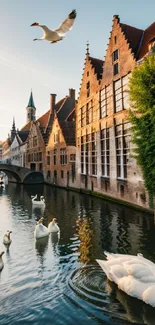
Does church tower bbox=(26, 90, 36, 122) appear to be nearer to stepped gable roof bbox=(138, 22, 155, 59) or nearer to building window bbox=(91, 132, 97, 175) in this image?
building window bbox=(91, 132, 97, 175)

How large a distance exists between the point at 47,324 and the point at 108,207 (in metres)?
Answer: 14.7

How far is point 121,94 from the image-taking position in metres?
21.1

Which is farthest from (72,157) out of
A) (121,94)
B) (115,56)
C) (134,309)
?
(134,309)

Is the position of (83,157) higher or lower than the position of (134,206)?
higher

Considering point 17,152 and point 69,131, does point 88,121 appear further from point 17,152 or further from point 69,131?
point 17,152

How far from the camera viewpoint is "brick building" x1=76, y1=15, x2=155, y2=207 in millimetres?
19453

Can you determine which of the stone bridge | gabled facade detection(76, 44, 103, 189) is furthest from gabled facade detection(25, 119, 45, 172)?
gabled facade detection(76, 44, 103, 189)

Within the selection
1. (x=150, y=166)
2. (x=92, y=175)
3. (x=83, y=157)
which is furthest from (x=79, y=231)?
(x=83, y=157)

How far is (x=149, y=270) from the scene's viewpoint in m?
5.85

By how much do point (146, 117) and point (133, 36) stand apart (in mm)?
14504

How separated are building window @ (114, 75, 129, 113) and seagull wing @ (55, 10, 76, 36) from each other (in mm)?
14728

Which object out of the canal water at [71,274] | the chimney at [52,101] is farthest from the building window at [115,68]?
the chimney at [52,101]

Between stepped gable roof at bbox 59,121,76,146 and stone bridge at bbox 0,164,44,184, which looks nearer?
stepped gable roof at bbox 59,121,76,146

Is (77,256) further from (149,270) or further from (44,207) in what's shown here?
(44,207)
